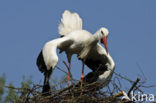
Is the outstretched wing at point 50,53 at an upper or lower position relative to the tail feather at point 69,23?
lower

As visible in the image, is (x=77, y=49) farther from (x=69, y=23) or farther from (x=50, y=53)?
(x=50, y=53)

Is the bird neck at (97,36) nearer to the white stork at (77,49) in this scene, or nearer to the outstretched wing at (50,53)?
the white stork at (77,49)

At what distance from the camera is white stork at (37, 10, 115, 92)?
5.82 meters

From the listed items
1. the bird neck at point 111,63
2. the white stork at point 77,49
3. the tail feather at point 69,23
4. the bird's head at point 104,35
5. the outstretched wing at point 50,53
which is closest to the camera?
the outstretched wing at point 50,53

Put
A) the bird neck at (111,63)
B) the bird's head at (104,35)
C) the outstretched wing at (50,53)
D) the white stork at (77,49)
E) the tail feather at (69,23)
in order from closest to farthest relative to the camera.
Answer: the outstretched wing at (50,53)
the white stork at (77,49)
the bird's head at (104,35)
the bird neck at (111,63)
the tail feather at (69,23)

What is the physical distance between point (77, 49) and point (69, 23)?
0.54m

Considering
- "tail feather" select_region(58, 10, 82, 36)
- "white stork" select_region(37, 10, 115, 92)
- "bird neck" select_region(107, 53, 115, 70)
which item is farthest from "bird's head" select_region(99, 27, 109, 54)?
"tail feather" select_region(58, 10, 82, 36)

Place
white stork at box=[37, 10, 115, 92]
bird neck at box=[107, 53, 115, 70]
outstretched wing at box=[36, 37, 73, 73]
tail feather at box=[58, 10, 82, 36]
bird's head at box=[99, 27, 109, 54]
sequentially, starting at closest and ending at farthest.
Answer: outstretched wing at box=[36, 37, 73, 73] < white stork at box=[37, 10, 115, 92] < bird's head at box=[99, 27, 109, 54] < bird neck at box=[107, 53, 115, 70] < tail feather at box=[58, 10, 82, 36]

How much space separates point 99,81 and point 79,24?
0.98 metres

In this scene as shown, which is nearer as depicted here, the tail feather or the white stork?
the white stork

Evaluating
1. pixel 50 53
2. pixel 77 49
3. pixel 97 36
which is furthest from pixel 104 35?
pixel 50 53

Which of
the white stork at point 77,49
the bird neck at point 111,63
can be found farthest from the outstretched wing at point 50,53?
the bird neck at point 111,63

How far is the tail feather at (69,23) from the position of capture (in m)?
6.61

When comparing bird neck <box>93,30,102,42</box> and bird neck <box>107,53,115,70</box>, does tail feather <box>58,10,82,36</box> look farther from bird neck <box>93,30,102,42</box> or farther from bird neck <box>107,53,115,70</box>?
bird neck <box>107,53,115,70</box>
